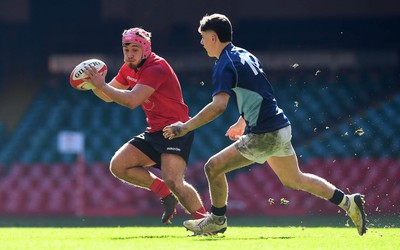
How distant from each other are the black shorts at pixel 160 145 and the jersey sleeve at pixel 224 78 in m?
1.35

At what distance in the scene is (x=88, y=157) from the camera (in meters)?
19.7

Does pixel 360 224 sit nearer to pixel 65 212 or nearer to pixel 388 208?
pixel 388 208

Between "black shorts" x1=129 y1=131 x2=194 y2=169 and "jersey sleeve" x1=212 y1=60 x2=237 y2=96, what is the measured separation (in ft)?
4.41

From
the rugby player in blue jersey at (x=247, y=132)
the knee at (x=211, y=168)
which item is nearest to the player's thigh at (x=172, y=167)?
the rugby player in blue jersey at (x=247, y=132)

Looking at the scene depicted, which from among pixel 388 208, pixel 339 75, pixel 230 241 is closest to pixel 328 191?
pixel 230 241

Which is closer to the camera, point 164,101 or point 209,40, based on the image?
point 209,40

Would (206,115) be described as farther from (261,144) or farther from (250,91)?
(261,144)

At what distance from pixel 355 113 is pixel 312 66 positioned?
1825 millimetres

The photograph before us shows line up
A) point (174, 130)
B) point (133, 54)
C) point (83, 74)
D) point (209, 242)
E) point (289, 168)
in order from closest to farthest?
point (209, 242)
point (174, 130)
point (289, 168)
point (83, 74)
point (133, 54)

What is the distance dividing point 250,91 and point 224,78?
33cm

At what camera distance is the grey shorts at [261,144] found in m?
8.74

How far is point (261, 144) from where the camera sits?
8734mm

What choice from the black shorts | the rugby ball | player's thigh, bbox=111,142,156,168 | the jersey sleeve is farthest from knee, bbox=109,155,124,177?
the jersey sleeve

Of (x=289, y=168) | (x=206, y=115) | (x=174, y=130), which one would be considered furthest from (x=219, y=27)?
(x=289, y=168)
